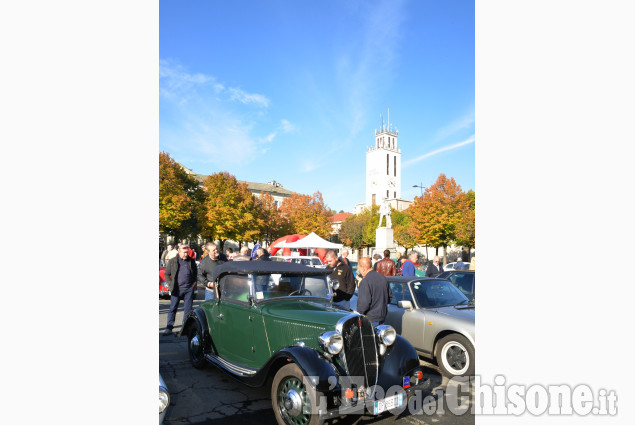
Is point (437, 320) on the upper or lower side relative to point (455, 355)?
upper

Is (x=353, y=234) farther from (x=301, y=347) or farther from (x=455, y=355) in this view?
(x=301, y=347)

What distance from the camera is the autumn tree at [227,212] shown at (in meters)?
41.8

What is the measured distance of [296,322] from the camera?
445 cm

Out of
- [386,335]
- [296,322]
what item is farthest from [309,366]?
[386,335]

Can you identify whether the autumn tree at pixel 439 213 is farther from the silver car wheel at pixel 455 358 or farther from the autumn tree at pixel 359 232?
the silver car wheel at pixel 455 358

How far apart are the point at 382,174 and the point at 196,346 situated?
9240 cm

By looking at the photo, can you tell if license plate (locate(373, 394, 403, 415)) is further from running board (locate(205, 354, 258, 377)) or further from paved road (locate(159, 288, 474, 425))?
running board (locate(205, 354, 258, 377))

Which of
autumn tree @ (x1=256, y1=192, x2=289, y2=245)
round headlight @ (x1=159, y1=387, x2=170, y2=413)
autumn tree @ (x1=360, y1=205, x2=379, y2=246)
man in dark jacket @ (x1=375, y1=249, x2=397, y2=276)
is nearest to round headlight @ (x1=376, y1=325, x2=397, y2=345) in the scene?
round headlight @ (x1=159, y1=387, x2=170, y2=413)

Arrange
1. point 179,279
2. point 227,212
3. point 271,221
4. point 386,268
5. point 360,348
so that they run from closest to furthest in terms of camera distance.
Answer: point 360,348 → point 179,279 → point 386,268 → point 227,212 → point 271,221

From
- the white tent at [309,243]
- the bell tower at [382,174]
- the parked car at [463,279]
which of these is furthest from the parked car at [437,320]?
the bell tower at [382,174]

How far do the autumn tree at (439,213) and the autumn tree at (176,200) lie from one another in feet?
81.5
